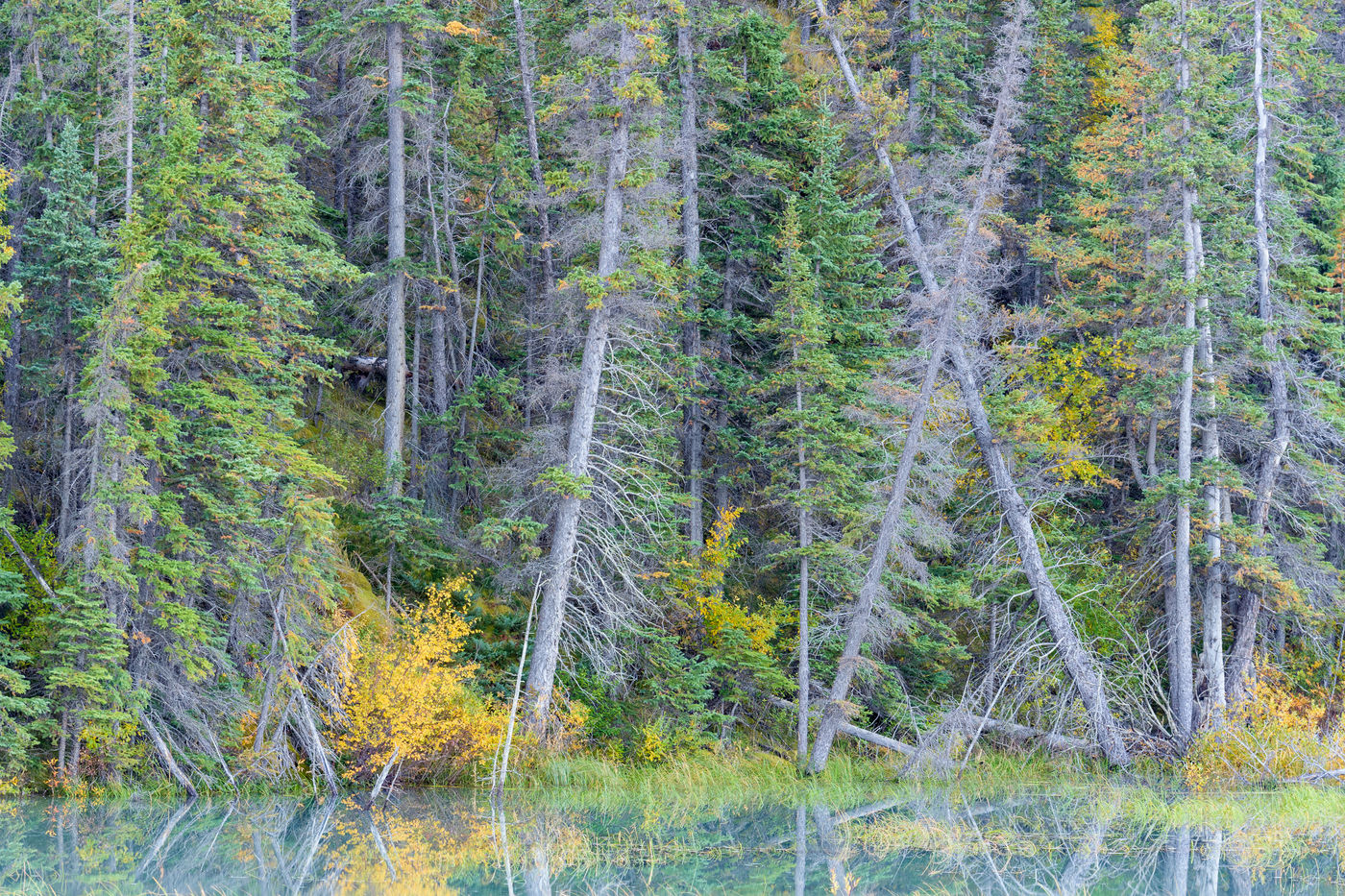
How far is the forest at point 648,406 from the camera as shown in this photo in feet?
58.7

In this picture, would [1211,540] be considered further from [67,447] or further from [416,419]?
[67,447]

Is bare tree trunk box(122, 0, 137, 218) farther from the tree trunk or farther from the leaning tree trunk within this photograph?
the leaning tree trunk

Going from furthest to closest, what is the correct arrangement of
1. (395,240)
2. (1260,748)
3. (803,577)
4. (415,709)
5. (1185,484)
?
(395,240), (803,577), (1185,484), (1260,748), (415,709)

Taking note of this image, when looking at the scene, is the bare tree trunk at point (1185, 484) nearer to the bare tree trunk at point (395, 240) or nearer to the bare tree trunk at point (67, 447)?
the bare tree trunk at point (395, 240)

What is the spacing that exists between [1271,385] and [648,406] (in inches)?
551

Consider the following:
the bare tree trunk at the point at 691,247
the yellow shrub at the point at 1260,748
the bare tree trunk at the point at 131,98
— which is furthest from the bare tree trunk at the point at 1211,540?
the bare tree trunk at the point at 131,98

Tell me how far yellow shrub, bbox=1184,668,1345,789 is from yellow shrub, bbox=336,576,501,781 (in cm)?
1216

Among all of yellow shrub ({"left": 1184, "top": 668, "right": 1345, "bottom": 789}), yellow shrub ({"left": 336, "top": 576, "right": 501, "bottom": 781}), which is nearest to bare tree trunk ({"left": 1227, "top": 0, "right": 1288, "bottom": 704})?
yellow shrub ({"left": 1184, "top": 668, "right": 1345, "bottom": 789})

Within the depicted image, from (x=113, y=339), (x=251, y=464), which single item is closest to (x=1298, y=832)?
(x=251, y=464)

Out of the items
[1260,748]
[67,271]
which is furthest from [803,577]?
[67,271]

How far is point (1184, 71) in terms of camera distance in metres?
23.0

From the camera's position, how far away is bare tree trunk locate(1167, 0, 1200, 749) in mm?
21531

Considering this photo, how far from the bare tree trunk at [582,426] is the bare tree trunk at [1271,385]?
502 inches

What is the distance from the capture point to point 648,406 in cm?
2039
